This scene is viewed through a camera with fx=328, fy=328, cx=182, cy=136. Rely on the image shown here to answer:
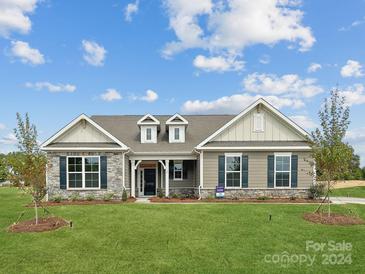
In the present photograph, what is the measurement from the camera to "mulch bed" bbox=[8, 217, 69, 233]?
459 inches

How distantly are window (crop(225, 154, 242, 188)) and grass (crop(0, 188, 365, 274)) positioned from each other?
4666mm

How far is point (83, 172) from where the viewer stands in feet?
64.1

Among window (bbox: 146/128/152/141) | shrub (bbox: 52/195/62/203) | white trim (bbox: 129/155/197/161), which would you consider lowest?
shrub (bbox: 52/195/62/203)

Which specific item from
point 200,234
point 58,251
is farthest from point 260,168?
point 58,251

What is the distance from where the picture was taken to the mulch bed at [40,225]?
1166 cm

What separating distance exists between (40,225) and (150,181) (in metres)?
11.1

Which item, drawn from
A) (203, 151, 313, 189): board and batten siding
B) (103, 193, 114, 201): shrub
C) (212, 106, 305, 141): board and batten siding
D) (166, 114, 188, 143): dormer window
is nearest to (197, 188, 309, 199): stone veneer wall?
(203, 151, 313, 189): board and batten siding

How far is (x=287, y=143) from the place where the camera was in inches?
789

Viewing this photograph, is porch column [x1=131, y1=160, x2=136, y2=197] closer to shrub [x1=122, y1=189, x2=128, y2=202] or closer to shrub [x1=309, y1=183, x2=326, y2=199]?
shrub [x1=122, y1=189, x2=128, y2=202]

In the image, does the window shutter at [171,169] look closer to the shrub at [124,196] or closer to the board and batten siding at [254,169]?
the board and batten siding at [254,169]

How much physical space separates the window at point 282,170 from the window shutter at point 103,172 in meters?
10.2

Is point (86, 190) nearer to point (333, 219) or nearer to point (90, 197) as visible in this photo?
point (90, 197)

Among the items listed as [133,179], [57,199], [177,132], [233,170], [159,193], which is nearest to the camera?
[57,199]

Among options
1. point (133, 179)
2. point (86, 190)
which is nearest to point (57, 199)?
point (86, 190)
